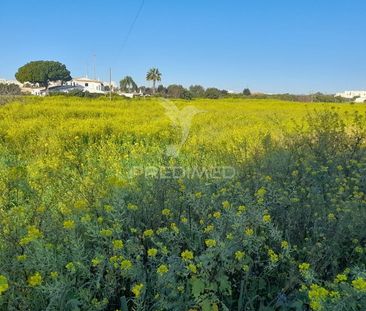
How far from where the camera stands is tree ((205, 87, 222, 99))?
46344 millimetres

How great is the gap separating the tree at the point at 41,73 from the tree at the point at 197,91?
34.7 m

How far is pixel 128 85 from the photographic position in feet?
199

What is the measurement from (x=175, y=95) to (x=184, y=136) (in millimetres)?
32086

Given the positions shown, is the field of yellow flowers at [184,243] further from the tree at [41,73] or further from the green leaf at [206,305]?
the tree at [41,73]

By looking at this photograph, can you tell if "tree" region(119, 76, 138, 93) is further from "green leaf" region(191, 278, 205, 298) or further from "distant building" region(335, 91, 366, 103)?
"green leaf" region(191, 278, 205, 298)

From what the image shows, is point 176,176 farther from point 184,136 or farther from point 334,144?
point 184,136

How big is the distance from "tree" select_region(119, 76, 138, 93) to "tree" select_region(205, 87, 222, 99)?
16.0 m

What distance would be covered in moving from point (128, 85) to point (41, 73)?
20.5 metres

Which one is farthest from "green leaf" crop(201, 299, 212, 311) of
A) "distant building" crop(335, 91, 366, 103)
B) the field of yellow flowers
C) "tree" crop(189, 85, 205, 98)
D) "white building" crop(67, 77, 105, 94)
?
"white building" crop(67, 77, 105, 94)

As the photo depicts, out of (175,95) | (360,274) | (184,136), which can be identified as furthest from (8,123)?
(175,95)

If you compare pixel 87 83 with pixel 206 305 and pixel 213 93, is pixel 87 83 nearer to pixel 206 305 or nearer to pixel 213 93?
pixel 213 93

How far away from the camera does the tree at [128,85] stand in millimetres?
60225

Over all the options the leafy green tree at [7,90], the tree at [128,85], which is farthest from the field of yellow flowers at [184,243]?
the tree at [128,85]

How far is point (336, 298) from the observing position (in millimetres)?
1371
